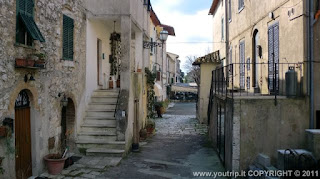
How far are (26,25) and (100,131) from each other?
521cm

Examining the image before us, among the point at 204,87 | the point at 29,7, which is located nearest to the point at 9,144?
the point at 29,7

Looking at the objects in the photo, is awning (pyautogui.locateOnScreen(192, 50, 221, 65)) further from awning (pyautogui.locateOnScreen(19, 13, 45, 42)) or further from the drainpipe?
awning (pyautogui.locateOnScreen(19, 13, 45, 42))

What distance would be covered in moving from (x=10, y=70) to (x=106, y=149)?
4.85m

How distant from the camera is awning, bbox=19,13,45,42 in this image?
296 inches

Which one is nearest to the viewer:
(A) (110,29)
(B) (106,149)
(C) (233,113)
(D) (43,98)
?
(C) (233,113)

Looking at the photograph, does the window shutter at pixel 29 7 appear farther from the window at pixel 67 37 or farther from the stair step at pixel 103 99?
the stair step at pixel 103 99

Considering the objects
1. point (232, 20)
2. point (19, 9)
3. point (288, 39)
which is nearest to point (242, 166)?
point (288, 39)

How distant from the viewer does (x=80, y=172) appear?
895 cm

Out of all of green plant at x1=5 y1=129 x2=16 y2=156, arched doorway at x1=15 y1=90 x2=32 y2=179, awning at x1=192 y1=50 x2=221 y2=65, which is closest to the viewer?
green plant at x1=5 y1=129 x2=16 y2=156

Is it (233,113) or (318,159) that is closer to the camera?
(318,159)

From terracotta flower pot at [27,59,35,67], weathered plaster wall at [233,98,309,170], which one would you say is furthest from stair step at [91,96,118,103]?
weathered plaster wall at [233,98,309,170]

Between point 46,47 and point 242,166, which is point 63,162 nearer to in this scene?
point 46,47

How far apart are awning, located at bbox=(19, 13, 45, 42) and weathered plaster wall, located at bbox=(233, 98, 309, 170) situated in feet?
18.4

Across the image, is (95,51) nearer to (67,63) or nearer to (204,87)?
(67,63)
